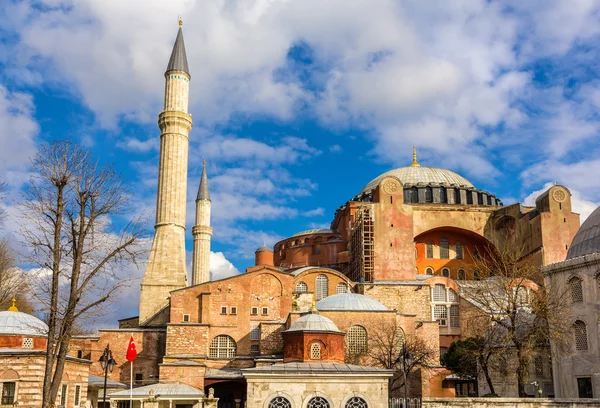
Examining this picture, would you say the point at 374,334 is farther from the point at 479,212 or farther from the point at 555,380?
the point at 479,212

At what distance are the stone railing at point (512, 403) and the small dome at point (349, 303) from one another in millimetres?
9714

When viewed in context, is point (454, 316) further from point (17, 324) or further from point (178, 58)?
point (17, 324)

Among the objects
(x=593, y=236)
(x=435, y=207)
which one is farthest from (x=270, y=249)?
(x=593, y=236)

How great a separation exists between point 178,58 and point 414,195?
17.7 m

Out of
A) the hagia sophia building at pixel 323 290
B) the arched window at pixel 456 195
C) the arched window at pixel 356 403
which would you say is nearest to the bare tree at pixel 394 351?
the hagia sophia building at pixel 323 290

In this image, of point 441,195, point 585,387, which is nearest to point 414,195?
point 441,195

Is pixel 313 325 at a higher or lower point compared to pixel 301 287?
lower

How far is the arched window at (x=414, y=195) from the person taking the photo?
149ft

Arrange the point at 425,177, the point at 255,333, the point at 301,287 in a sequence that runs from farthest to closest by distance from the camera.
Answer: the point at 425,177
the point at 301,287
the point at 255,333

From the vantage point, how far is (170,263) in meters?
36.9

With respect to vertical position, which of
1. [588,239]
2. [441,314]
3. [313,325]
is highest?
[588,239]

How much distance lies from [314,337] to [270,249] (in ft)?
80.7

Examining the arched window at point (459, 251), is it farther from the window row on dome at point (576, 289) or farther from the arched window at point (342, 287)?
the window row on dome at point (576, 289)

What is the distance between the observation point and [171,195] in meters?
38.2
